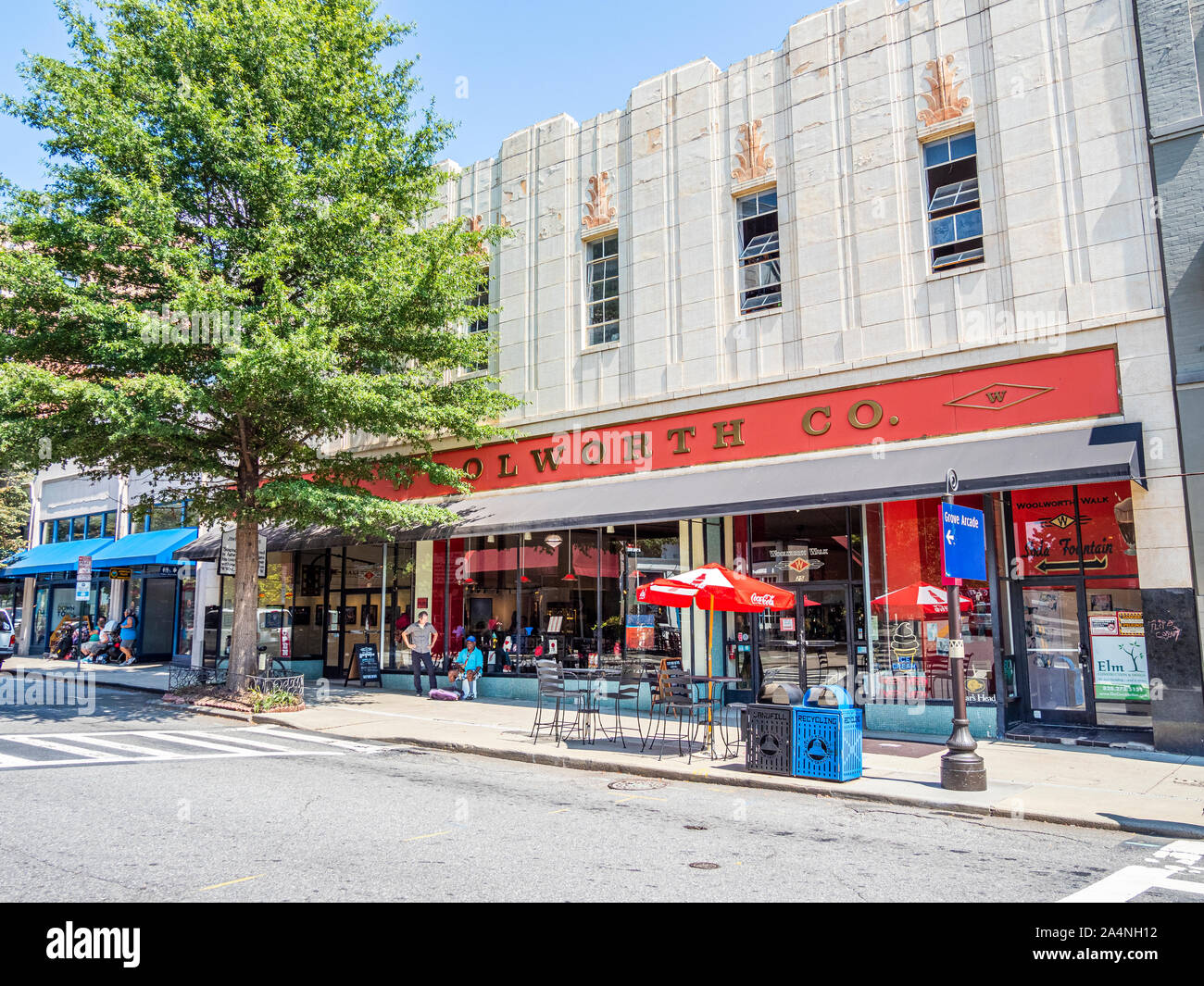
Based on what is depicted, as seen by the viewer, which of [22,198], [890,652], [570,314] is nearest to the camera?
[890,652]

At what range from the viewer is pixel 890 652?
44.7 feet

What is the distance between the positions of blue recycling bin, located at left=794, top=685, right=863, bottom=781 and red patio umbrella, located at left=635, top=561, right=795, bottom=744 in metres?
1.61

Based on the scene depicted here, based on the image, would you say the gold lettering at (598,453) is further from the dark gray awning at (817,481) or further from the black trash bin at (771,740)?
the black trash bin at (771,740)

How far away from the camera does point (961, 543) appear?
9.78 metres

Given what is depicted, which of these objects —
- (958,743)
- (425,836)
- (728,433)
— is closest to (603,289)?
(728,433)

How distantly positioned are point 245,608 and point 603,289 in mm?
9955

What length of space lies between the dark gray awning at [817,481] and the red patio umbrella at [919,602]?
5.74 ft

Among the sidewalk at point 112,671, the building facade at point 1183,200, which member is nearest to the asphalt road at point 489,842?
the building facade at point 1183,200

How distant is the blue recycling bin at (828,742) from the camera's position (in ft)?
32.0

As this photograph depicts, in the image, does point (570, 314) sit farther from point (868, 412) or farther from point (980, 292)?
point (980, 292)
